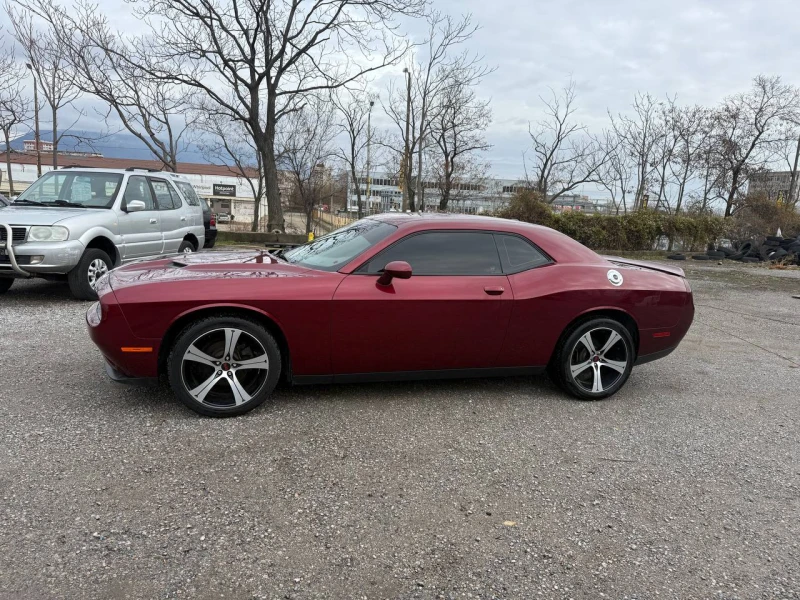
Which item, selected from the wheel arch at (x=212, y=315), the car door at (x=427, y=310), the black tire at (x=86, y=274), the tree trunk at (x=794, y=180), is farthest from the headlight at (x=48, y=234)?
the tree trunk at (x=794, y=180)

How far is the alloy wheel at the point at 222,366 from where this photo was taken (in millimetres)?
3373

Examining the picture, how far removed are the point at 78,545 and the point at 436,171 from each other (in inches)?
872

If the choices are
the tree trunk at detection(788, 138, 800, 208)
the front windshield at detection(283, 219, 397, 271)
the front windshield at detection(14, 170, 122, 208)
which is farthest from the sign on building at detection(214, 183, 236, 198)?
the front windshield at detection(283, 219, 397, 271)

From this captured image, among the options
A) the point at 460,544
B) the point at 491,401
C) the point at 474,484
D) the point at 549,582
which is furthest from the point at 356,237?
the point at 549,582

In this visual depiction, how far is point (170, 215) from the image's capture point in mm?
8352

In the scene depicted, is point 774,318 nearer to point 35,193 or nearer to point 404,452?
point 404,452

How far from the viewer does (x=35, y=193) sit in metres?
7.15

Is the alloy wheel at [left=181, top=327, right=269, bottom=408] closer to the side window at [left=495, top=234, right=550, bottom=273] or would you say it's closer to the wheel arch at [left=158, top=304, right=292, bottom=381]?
the wheel arch at [left=158, top=304, right=292, bottom=381]

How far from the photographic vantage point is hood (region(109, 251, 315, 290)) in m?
3.47

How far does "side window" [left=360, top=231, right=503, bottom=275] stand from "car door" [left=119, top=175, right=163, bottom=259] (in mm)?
5102

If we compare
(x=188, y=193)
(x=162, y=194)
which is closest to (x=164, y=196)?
(x=162, y=194)

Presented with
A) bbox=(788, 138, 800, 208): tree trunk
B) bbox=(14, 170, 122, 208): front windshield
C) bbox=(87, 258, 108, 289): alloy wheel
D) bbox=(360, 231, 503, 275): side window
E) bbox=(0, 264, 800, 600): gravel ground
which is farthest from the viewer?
bbox=(788, 138, 800, 208): tree trunk

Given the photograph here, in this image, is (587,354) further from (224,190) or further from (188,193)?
(224,190)

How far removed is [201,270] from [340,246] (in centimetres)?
107
